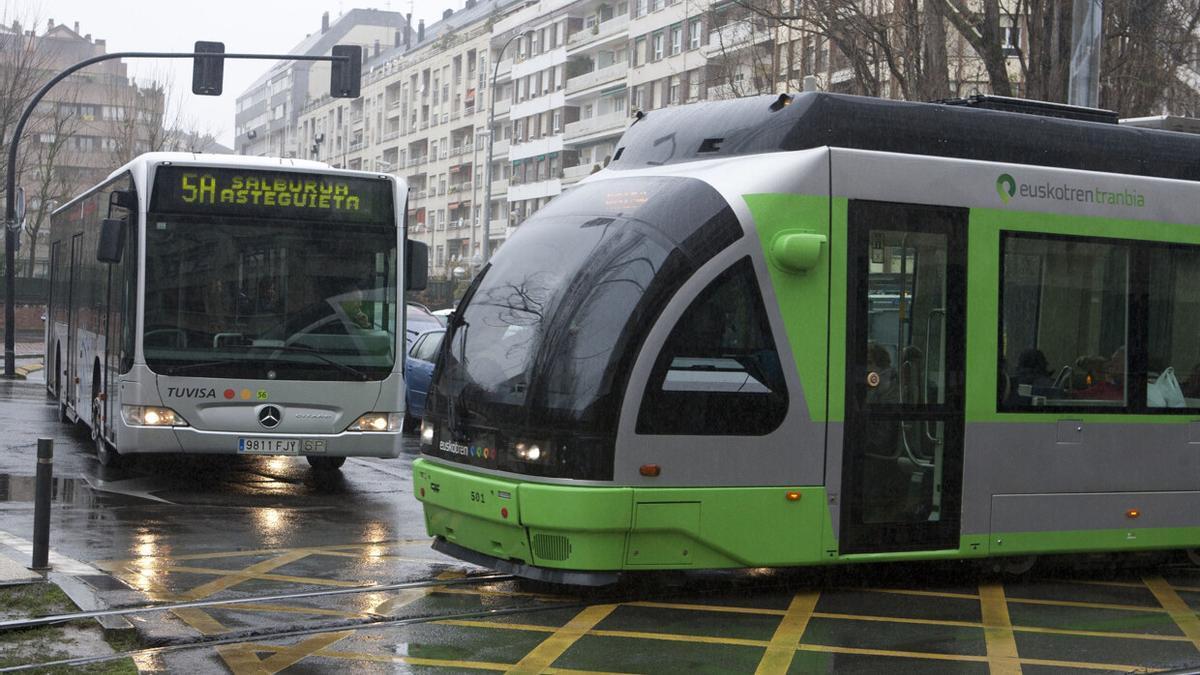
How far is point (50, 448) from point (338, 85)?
18854mm

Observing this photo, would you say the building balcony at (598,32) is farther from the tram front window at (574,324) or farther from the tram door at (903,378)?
the tram front window at (574,324)

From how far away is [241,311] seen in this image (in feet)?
46.6

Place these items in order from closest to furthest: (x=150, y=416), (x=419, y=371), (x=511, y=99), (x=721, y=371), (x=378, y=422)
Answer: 1. (x=721, y=371)
2. (x=150, y=416)
3. (x=378, y=422)
4. (x=419, y=371)
5. (x=511, y=99)

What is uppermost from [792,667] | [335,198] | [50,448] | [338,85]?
[338,85]

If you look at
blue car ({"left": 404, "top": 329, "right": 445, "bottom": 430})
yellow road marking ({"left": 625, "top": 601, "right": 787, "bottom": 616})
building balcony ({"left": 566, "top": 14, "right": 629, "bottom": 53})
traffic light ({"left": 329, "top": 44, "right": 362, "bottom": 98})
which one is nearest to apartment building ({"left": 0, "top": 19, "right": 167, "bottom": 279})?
building balcony ({"left": 566, "top": 14, "right": 629, "bottom": 53})

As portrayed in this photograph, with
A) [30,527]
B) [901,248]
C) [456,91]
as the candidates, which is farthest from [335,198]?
[456,91]

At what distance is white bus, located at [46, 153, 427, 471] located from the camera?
14078 millimetres

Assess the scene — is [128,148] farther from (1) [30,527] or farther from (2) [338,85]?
(1) [30,527]

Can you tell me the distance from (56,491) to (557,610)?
667 centimetres

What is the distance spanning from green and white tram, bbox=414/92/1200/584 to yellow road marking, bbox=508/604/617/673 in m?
0.26

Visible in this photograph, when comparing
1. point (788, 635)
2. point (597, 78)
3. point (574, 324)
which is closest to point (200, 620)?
point (574, 324)

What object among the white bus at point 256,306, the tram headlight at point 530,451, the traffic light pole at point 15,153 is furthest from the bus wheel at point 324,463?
the traffic light pole at point 15,153

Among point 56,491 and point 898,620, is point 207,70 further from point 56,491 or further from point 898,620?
point 898,620

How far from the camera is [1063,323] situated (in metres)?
10.5
